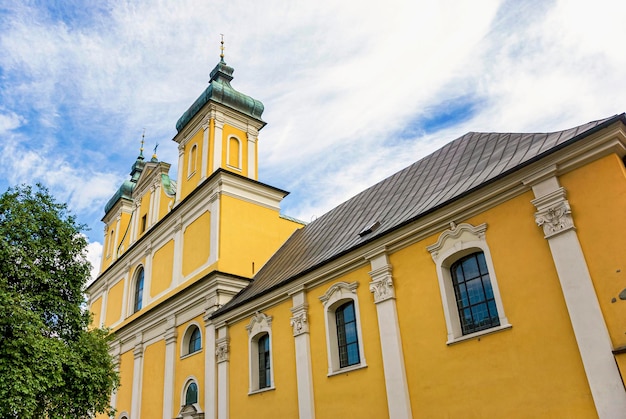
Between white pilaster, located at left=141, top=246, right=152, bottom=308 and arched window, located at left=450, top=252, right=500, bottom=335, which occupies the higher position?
white pilaster, located at left=141, top=246, right=152, bottom=308

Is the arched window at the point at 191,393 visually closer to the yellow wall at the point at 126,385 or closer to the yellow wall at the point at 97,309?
the yellow wall at the point at 126,385

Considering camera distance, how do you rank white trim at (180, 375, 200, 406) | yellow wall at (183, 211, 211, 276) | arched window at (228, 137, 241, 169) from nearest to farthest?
white trim at (180, 375, 200, 406) → yellow wall at (183, 211, 211, 276) → arched window at (228, 137, 241, 169)

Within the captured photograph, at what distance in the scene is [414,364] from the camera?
37.0ft

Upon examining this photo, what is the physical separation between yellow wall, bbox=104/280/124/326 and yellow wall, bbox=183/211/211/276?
22.9ft

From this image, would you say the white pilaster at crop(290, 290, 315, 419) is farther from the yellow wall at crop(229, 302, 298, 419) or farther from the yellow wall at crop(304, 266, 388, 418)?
the yellow wall at crop(229, 302, 298, 419)

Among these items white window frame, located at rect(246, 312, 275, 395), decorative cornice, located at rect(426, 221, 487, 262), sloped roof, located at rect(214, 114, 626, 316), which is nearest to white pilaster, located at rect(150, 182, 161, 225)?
sloped roof, located at rect(214, 114, 626, 316)

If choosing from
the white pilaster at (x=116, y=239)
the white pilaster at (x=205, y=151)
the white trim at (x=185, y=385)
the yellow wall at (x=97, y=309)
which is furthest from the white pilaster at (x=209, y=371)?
the white pilaster at (x=116, y=239)

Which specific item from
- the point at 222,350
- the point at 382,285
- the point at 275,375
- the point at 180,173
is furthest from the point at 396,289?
the point at 180,173

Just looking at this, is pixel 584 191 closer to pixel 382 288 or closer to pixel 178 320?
pixel 382 288

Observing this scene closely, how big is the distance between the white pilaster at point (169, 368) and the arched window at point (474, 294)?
40.2ft

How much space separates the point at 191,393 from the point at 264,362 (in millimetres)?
3982

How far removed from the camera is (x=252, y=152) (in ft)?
75.9

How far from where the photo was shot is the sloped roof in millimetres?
11523

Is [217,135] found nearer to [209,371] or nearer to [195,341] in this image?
[195,341]
